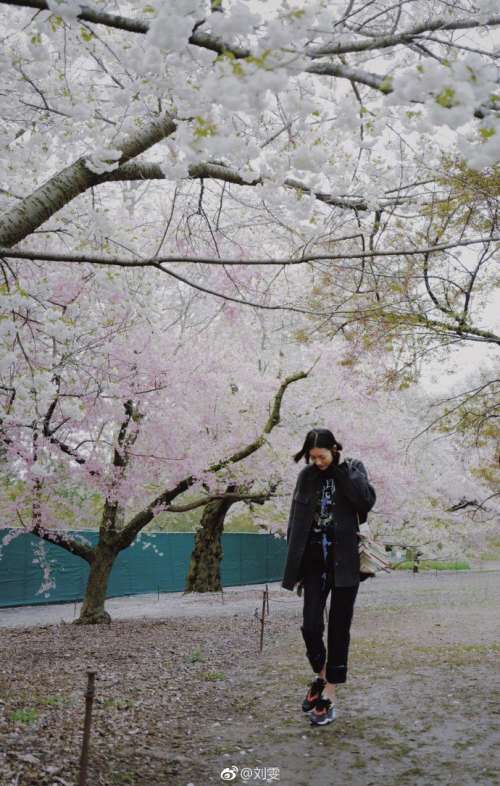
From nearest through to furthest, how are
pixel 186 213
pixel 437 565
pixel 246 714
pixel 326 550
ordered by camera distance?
pixel 326 550
pixel 246 714
pixel 186 213
pixel 437 565

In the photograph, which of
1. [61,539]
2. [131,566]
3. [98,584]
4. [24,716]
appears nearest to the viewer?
[24,716]

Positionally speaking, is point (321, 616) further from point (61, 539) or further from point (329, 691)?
point (61, 539)

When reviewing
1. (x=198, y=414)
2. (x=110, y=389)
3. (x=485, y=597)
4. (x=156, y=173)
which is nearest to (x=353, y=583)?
(x=156, y=173)

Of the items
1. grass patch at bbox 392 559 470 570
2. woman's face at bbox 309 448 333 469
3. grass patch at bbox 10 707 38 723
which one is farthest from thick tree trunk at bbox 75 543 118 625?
grass patch at bbox 392 559 470 570

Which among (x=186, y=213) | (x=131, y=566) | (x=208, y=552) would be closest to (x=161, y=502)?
(x=186, y=213)

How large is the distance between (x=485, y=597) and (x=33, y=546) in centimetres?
1193

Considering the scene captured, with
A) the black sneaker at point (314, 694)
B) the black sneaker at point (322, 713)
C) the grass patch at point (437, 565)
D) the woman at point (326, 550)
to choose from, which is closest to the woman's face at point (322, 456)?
the woman at point (326, 550)

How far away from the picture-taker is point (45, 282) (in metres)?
7.02

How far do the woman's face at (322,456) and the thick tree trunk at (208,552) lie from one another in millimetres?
15019

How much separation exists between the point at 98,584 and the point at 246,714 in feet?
25.1

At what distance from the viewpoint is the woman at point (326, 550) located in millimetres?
4434

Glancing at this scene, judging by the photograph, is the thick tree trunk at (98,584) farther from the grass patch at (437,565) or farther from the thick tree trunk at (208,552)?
the grass patch at (437,565)

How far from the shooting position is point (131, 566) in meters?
21.7

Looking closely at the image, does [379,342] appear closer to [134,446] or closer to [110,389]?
[110,389]
